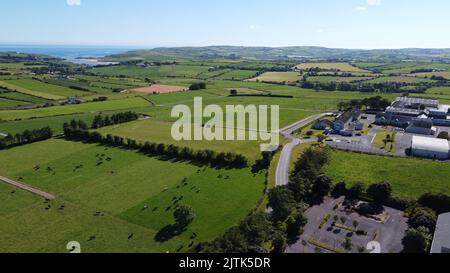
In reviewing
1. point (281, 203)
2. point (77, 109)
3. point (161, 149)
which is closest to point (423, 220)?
point (281, 203)

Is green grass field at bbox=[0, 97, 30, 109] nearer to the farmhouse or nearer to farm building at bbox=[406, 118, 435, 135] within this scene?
the farmhouse

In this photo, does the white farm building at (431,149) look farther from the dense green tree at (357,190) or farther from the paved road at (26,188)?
the paved road at (26,188)

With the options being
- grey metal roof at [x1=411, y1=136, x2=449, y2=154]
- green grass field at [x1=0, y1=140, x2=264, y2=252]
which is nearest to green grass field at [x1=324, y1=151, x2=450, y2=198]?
grey metal roof at [x1=411, y1=136, x2=449, y2=154]

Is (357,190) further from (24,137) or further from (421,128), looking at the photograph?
(24,137)

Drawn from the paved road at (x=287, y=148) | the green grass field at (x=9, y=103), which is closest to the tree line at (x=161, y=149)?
the paved road at (x=287, y=148)
